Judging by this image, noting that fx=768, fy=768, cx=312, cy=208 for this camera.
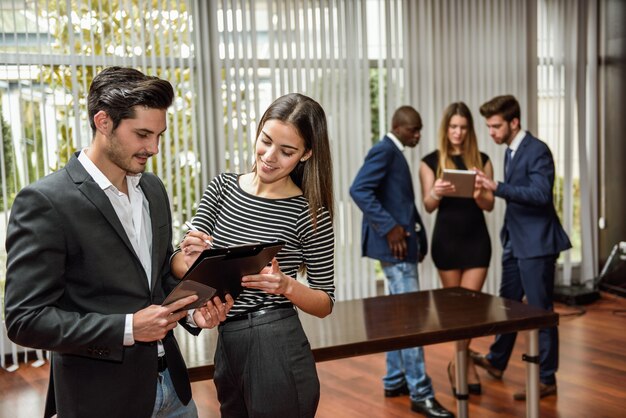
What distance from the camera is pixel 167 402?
6.06 ft

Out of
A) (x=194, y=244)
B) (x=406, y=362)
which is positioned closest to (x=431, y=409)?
(x=406, y=362)

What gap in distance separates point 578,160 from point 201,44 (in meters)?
3.60

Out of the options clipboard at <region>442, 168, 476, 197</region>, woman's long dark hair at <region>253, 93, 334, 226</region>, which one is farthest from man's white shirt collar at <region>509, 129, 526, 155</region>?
woman's long dark hair at <region>253, 93, 334, 226</region>

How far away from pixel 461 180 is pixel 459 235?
1.25ft

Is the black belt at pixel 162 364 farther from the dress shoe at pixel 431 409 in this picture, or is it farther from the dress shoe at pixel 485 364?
the dress shoe at pixel 485 364

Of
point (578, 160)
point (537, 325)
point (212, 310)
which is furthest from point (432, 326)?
point (578, 160)

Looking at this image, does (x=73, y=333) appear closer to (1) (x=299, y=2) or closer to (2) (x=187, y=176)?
(2) (x=187, y=176)

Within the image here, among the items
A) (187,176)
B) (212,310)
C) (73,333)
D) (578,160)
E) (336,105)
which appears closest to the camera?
(73,333)

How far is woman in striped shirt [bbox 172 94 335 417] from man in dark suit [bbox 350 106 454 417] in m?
2.01

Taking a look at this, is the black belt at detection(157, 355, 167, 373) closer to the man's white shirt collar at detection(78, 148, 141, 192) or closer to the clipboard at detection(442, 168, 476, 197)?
the man's white shirt collar at detection(78, 148, 141, 192)

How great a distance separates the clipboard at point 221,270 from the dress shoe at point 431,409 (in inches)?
89.2

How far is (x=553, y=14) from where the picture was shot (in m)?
6.71

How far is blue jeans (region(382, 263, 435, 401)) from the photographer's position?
394 cm

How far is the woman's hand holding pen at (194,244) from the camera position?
187 centimetres
